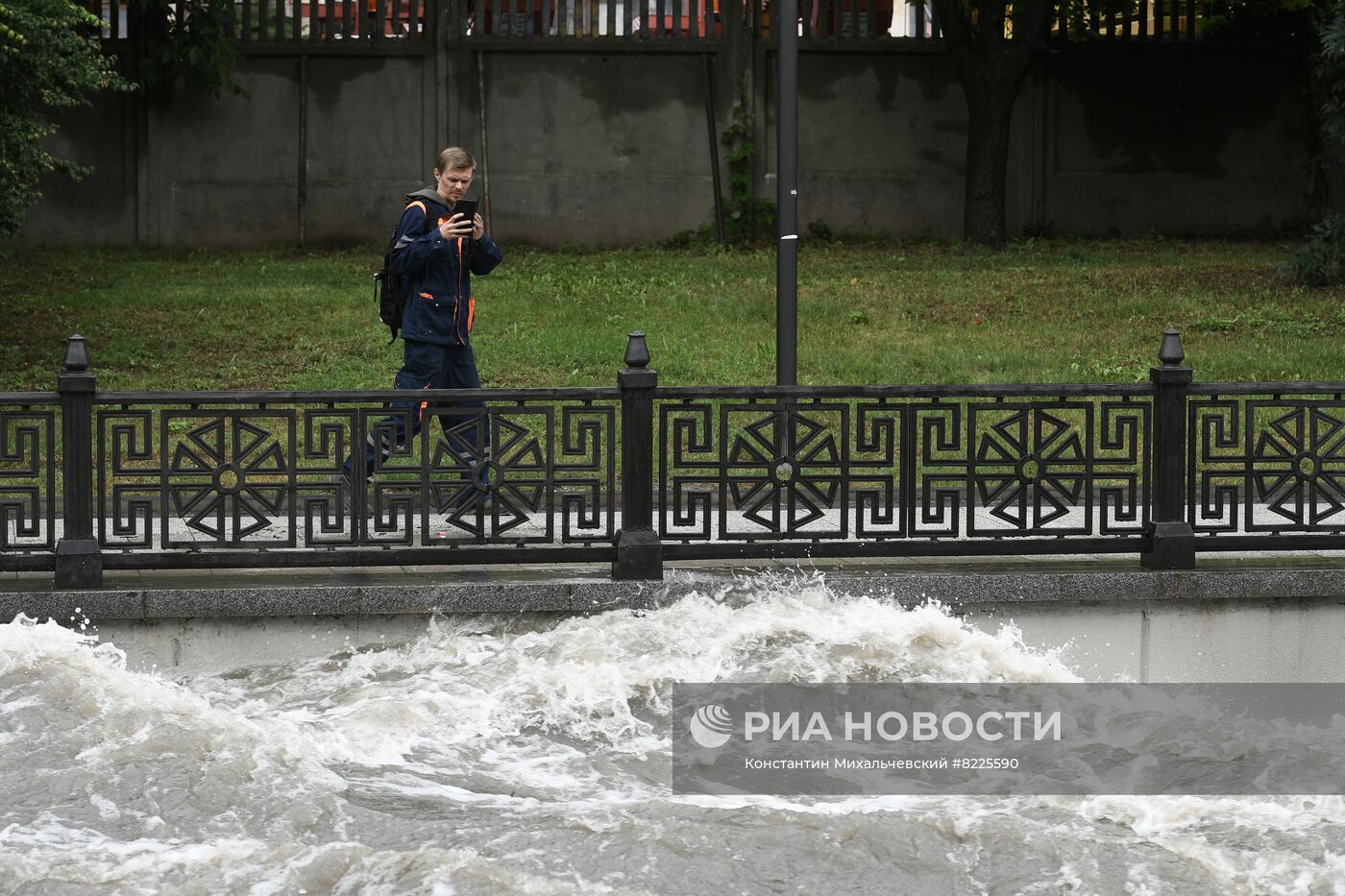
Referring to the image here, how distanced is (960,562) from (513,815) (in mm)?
2705

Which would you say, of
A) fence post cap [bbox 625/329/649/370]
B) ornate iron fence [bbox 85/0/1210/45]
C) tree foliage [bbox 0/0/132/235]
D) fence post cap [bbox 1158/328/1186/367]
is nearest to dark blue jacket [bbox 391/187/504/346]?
fence post cap [bbox 625/329/649/370]

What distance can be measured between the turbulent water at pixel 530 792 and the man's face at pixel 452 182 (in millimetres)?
2396

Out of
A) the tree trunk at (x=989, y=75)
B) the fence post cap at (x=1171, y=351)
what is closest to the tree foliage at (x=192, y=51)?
the tree trunk at (x=989, y=75)

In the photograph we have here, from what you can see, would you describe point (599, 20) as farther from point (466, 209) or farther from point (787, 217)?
point (466, 209)

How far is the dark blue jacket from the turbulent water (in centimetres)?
180

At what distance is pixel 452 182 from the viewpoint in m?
8.97

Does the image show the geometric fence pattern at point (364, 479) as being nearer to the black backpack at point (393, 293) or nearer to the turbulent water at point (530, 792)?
the turbulent water at point (530, 792)

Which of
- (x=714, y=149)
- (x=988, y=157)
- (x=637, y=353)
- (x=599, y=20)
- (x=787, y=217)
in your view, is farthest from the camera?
(x=599, y=20)

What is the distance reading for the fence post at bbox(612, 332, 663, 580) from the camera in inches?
314

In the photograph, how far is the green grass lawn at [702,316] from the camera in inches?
516

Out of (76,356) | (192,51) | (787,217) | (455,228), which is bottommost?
(76,356)

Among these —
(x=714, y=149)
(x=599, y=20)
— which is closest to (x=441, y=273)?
(x=714, y=149)

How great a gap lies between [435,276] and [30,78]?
16.9 feet

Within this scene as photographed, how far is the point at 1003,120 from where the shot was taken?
18469 millimetres
